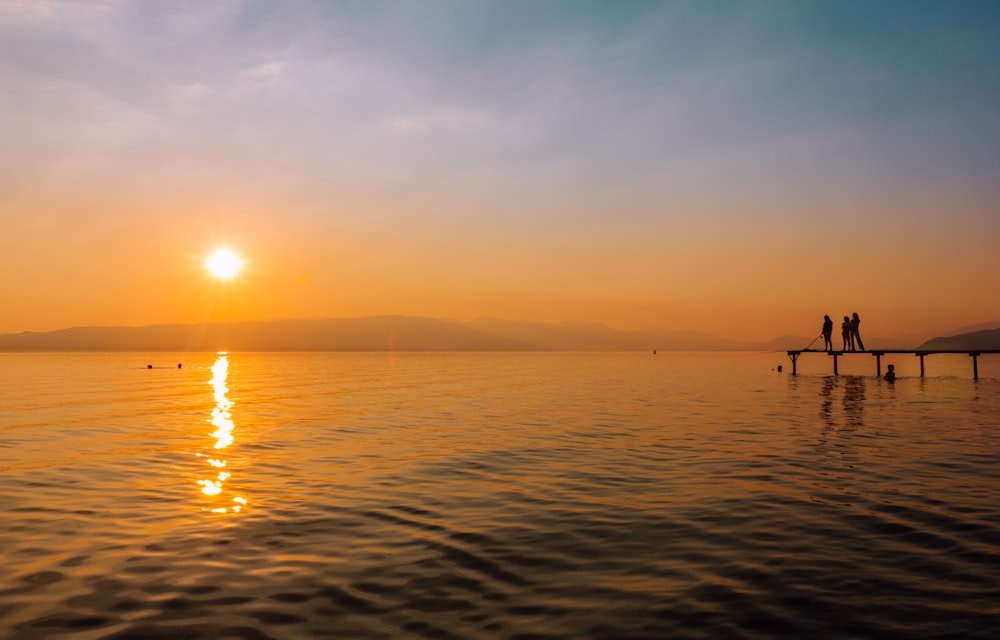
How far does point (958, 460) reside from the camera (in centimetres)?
1975

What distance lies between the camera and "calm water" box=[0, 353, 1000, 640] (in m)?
8.18

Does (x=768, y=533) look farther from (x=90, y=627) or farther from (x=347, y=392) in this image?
(x=347, y=392)

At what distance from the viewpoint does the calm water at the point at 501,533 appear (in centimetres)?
818

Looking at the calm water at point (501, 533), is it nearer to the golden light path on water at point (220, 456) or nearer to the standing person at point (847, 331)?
the golden light path on water at point (220, 456)

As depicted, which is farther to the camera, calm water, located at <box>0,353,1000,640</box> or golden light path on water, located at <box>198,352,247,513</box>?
golden light path on water, located at <box>198,352,247,513</box>

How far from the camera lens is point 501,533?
12.0 m

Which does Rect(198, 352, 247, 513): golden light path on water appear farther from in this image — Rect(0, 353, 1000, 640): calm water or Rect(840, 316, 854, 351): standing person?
Rect(840, 316, 854, 351): standing person

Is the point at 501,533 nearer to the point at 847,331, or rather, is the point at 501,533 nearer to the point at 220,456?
the point at 220,456

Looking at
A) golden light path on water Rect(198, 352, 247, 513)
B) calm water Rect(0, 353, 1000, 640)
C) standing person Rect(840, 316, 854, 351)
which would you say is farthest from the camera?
standing person Rect(840, 316, 854, 351)

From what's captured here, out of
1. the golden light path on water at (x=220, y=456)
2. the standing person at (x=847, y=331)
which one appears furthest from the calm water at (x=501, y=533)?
the standing person at (x=847, y=331)

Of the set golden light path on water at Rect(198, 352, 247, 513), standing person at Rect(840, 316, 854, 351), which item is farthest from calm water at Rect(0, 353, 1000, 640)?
standing person at Rect(840, 316, 854, 351)

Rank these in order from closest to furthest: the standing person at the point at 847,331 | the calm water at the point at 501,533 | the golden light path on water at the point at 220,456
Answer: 1. the calm water at the point at 501,533
2. the golden light path on water at the point at 220,456
3. the standing person at the point at 847,331

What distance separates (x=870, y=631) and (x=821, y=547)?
351 cm

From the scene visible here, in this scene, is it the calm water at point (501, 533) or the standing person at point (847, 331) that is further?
the standing person at point (847, 331)
